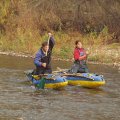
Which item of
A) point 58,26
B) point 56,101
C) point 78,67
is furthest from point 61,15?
point 56,101

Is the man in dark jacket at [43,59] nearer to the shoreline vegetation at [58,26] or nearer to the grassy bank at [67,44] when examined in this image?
the grassy bank at [67,44]

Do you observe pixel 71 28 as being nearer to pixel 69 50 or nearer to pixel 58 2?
pixel 58 2

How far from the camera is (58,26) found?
3444cm

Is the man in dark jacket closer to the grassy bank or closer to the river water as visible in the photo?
the river water

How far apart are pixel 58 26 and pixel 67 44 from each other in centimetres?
505

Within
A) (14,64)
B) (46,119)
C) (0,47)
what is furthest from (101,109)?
(0,47)

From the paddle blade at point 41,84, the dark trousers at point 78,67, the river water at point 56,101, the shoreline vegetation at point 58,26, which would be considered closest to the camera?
the river water at point 56,101

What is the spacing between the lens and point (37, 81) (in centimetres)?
1673

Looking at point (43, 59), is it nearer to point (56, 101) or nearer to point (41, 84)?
point (41, 84)

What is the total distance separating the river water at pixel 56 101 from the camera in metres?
12.2

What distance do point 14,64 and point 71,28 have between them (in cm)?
1151

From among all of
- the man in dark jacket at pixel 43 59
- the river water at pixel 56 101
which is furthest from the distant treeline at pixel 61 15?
the man in dark jacket at pixel 43 59

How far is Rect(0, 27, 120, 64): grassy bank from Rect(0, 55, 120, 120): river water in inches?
279

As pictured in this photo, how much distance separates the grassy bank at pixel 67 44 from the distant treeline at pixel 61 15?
1.23 meters
